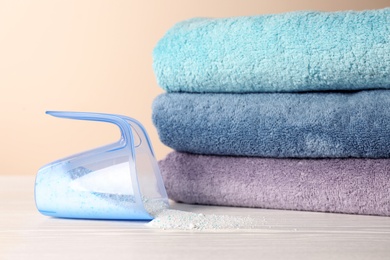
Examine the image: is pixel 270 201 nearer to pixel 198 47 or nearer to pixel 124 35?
pixel 198 47

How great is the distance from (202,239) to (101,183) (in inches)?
6.6

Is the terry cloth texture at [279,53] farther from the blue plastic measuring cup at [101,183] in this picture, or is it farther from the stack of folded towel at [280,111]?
the blue plastic measuring cup at [101,183]

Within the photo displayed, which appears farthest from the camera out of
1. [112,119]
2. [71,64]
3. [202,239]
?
[71,64]

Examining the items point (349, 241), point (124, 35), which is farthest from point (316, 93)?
point (124, 35)

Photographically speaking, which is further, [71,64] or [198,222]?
[71,64]

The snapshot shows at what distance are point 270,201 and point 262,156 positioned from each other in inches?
2.3

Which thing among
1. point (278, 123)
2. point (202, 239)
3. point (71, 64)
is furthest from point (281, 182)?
point (71, 64)

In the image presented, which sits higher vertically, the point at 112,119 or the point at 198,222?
the point at 112,119

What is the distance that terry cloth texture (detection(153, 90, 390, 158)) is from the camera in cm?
78

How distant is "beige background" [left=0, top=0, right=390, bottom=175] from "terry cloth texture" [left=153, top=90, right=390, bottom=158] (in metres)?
0.72

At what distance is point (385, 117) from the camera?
0.77 meters

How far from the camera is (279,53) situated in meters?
0.82

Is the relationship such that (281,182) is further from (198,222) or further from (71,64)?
(71,64)

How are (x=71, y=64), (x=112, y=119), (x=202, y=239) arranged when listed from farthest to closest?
(x=71, y=64)
(x=112, y=119)
(x=202, y=239)
